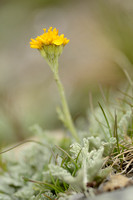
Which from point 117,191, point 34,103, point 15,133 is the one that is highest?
point 34,103

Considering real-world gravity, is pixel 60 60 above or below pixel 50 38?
above

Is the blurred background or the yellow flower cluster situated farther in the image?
the blurred background

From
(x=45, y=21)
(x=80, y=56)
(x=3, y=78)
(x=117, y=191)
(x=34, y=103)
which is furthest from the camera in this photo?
(x=45, y=21)

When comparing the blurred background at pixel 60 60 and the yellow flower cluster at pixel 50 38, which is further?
the blurred background at pixel 60 60

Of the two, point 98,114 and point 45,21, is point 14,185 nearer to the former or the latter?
point 98,114

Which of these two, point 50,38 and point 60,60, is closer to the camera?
point 50,38

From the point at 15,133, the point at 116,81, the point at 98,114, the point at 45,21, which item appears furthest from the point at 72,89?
the point at 45,21

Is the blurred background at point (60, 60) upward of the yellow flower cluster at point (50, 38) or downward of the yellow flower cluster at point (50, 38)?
upward

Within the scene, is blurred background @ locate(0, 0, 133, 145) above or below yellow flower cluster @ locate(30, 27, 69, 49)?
above
